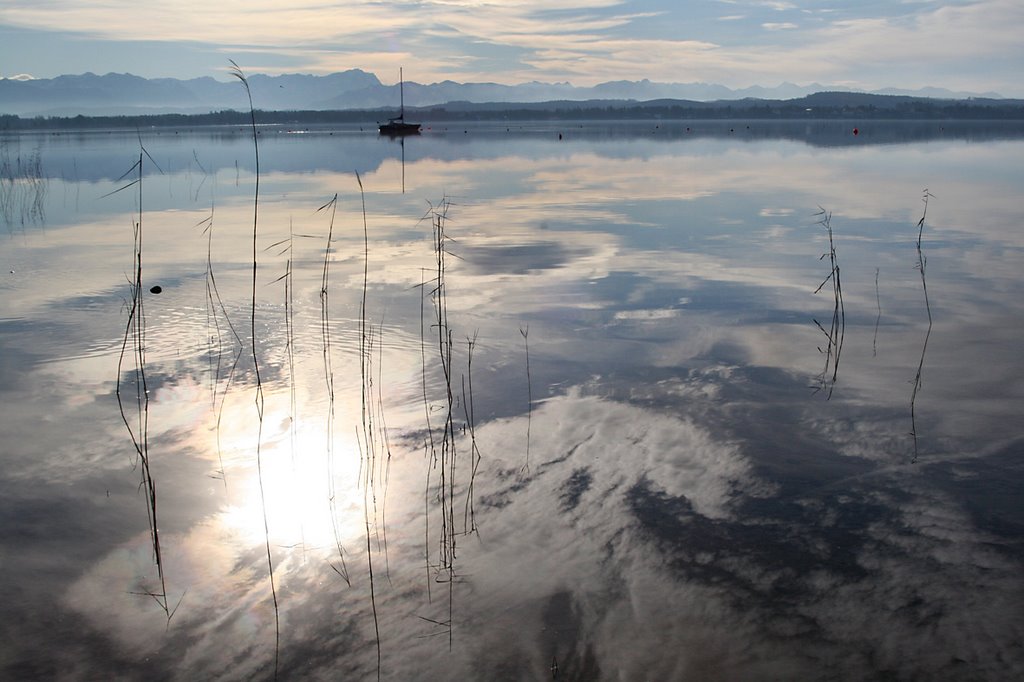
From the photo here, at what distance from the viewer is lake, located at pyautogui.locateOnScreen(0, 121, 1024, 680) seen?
4.96 m

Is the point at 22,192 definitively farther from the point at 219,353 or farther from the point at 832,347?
the point at 832,347

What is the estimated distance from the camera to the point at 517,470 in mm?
7148

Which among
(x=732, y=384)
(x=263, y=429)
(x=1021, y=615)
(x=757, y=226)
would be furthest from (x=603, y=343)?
(x=757, y=226)

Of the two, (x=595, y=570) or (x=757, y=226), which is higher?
(x=757, y=226)

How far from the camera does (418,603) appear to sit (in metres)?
5.34

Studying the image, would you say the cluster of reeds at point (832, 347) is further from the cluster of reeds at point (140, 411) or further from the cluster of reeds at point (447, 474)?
the cluster of reeds at point (140, 411)

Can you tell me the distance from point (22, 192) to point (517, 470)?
95.4 ft

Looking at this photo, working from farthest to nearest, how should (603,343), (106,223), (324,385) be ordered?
(106,223) → (603,343) → (324,385)

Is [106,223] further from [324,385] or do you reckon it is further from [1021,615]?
[1021,615]

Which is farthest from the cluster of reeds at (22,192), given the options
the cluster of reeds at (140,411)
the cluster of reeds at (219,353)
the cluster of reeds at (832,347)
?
the cluster of reeds at (832,347)

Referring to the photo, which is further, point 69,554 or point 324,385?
point 324,385

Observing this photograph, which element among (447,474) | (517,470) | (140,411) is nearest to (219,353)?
(140,411)

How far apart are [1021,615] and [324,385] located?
6570mm

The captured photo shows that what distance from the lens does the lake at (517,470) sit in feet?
16.3
